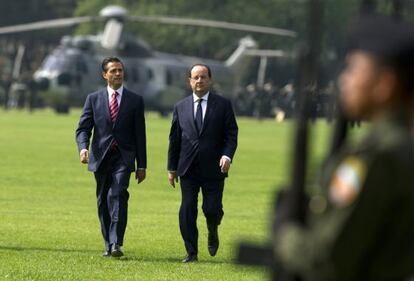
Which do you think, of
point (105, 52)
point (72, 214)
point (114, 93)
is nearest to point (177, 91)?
point (105, 52)

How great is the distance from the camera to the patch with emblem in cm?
437

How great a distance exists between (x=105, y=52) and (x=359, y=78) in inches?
2943

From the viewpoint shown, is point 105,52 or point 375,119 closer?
point 375,119

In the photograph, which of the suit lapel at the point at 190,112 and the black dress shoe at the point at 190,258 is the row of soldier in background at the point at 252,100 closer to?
the suit lapel at the point at 190,112

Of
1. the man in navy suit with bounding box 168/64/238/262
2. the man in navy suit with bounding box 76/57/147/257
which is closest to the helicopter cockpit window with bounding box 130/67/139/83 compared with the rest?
the man in navy suit with bounding box 76/57/147/257

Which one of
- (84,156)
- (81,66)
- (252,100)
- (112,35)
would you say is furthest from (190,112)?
(252,100)

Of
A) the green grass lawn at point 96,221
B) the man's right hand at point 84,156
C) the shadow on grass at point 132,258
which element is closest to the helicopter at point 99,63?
the green grass lawn at point 96,221

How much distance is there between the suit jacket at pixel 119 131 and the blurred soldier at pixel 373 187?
10622 mm

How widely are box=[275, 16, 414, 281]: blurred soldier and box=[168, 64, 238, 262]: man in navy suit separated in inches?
409

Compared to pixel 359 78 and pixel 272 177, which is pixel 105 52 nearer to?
pixel 272 177

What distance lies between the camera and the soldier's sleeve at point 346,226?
4332 mm

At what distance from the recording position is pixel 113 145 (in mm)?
15203

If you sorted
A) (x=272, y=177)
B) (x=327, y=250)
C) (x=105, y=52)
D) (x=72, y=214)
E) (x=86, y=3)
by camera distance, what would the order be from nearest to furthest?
(x=327, y=250) < (x=72, y=214) < (x=272, y=177) < (x=105, y=52) < (x=86, y=3)

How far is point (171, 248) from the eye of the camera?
53.4 feet
